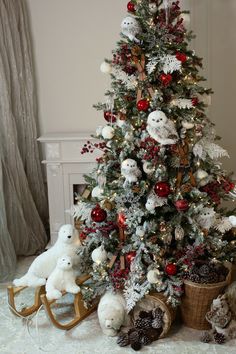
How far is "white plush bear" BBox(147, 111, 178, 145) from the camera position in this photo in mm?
2418

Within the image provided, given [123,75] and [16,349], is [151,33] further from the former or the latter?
[16,349]

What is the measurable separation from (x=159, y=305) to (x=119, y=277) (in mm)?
288

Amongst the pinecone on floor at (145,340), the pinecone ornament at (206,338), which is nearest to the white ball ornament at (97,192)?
the pinecone on floor at (145,340)

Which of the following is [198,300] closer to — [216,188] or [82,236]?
[216,188]

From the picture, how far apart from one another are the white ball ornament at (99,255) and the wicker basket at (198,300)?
500 mm

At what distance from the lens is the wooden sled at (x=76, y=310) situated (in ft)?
8.42

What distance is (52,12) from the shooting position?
3.49 m

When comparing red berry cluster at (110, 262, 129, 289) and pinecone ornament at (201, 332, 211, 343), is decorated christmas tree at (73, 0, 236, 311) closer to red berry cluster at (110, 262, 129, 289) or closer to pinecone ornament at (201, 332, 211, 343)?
red berry cluster at (110, 262, 129, 289)

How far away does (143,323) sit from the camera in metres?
2.52

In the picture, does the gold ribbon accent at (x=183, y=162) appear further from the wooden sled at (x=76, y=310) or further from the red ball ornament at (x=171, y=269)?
the wooden sled at (x=76, y=310)

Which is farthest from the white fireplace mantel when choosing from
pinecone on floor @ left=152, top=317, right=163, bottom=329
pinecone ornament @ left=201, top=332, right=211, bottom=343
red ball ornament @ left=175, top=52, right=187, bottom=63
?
pinecone ornament @ left=201, top=332, right=211, bottom=343

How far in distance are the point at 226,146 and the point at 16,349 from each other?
2.06 m

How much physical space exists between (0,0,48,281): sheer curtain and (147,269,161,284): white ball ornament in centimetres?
119

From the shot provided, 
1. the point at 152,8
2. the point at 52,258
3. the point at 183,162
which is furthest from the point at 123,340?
the point at 152,8
